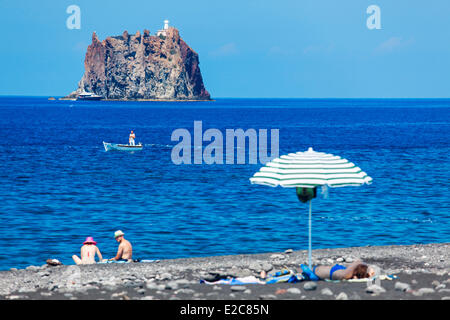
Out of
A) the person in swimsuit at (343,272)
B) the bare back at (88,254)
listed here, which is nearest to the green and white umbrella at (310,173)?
the person in swimsuit at (343,272)

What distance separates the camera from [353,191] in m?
42.6

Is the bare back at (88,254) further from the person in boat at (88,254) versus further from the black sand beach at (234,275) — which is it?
the black sand beach at (234,275)

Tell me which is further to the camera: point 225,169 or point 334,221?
point 225,169

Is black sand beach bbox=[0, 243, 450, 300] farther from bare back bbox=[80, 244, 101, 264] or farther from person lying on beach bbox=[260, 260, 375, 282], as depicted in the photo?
bare back bbox=[80, 244, 101, 264]

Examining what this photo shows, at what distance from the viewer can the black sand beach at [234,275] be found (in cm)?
1312

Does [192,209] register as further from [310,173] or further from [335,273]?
[310,173]

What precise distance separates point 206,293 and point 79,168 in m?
44.6
